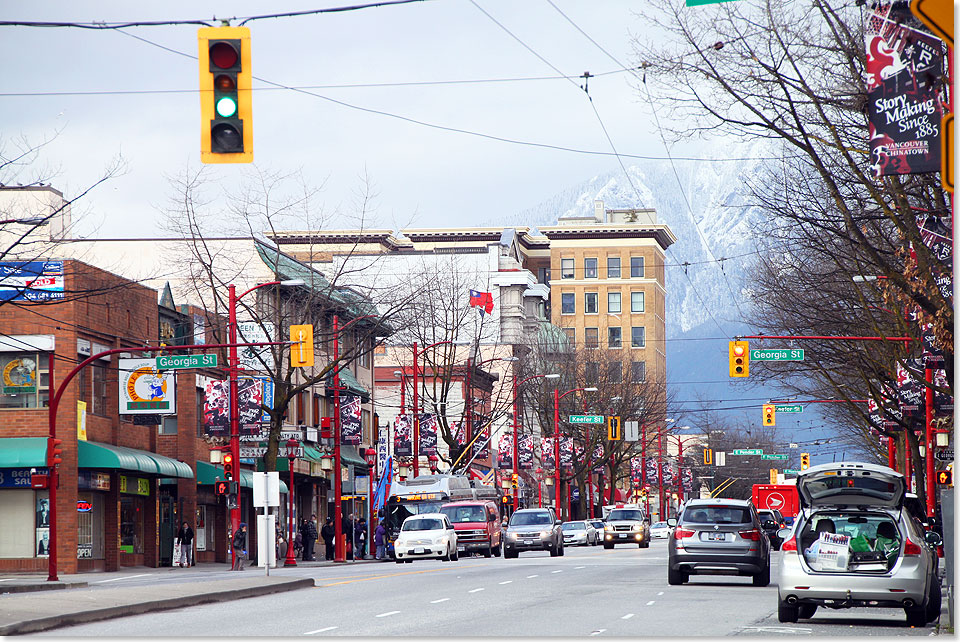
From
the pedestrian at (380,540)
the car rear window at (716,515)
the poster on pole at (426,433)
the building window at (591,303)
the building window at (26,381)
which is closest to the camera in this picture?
the car rear window at (716,515)

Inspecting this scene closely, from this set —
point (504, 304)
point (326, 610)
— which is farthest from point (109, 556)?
point (504, 304)

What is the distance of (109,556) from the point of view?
47.2 meters

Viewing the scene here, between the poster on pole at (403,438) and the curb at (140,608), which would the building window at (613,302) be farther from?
the curb at (140,608)

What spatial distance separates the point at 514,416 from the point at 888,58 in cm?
6858

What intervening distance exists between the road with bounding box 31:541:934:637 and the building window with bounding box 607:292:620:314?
120 meters

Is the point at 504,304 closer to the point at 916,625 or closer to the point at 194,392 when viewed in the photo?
the point at 194,392

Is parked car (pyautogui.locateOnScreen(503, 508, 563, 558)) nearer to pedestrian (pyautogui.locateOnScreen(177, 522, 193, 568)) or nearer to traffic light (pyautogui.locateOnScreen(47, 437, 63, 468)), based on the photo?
pedestrian (pyautogui.locateOnScreen(177, 522, 193, 568))

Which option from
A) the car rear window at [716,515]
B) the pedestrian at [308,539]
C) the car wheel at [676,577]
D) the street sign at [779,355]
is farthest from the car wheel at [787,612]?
the pedestrian at [308,539]

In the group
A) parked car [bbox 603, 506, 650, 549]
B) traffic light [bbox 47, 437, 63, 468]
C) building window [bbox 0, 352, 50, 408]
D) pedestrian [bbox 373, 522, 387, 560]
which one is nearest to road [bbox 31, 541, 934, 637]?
traffic light [bbox 47, 437, 63, 468]

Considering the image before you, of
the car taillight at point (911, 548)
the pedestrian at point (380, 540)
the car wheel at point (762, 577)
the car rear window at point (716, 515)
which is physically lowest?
the pedestrian at point (380, 540)

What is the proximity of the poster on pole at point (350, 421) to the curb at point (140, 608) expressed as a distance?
23.9 meters

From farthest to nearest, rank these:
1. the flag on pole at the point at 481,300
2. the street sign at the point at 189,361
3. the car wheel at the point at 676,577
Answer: the flag on pole at the point at 481,300
the street sign at the point at 189,361
the car wheel at the point at 676,577

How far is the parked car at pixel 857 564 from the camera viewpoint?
18828mm

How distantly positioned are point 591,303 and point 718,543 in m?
123
